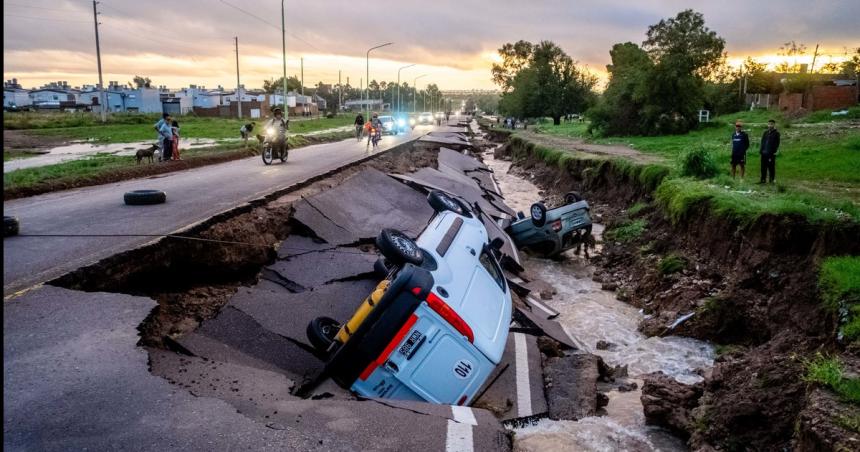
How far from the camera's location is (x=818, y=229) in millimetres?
9320

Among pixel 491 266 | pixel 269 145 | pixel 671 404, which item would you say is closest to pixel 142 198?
pixel 491 266

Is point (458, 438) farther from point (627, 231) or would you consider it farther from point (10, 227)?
point (627, 231)

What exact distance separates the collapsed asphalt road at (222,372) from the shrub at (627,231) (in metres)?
7.56

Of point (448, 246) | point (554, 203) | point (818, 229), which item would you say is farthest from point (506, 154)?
point (448, 246)

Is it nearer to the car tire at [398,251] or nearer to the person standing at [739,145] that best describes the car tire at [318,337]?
the car tire at [398,251]

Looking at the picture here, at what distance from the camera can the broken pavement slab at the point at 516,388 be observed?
5766mm

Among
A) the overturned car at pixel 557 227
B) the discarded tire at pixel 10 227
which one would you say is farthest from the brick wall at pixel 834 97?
the discarded tire at pixel 10 227

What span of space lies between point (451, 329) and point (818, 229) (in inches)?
295

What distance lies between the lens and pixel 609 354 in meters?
9.23

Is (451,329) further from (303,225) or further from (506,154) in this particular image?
(506,154)

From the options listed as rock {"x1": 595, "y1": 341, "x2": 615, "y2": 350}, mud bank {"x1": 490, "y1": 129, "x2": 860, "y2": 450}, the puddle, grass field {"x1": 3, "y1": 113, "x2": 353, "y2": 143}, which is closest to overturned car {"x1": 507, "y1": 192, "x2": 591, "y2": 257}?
mud bank {"x1": 490, "y1": 129, "x2": 860, "y2": 450}

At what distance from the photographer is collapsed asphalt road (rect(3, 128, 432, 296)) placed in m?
6.70

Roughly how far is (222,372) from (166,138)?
699 inches

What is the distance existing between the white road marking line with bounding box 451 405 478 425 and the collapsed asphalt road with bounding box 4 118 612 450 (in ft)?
0.06
